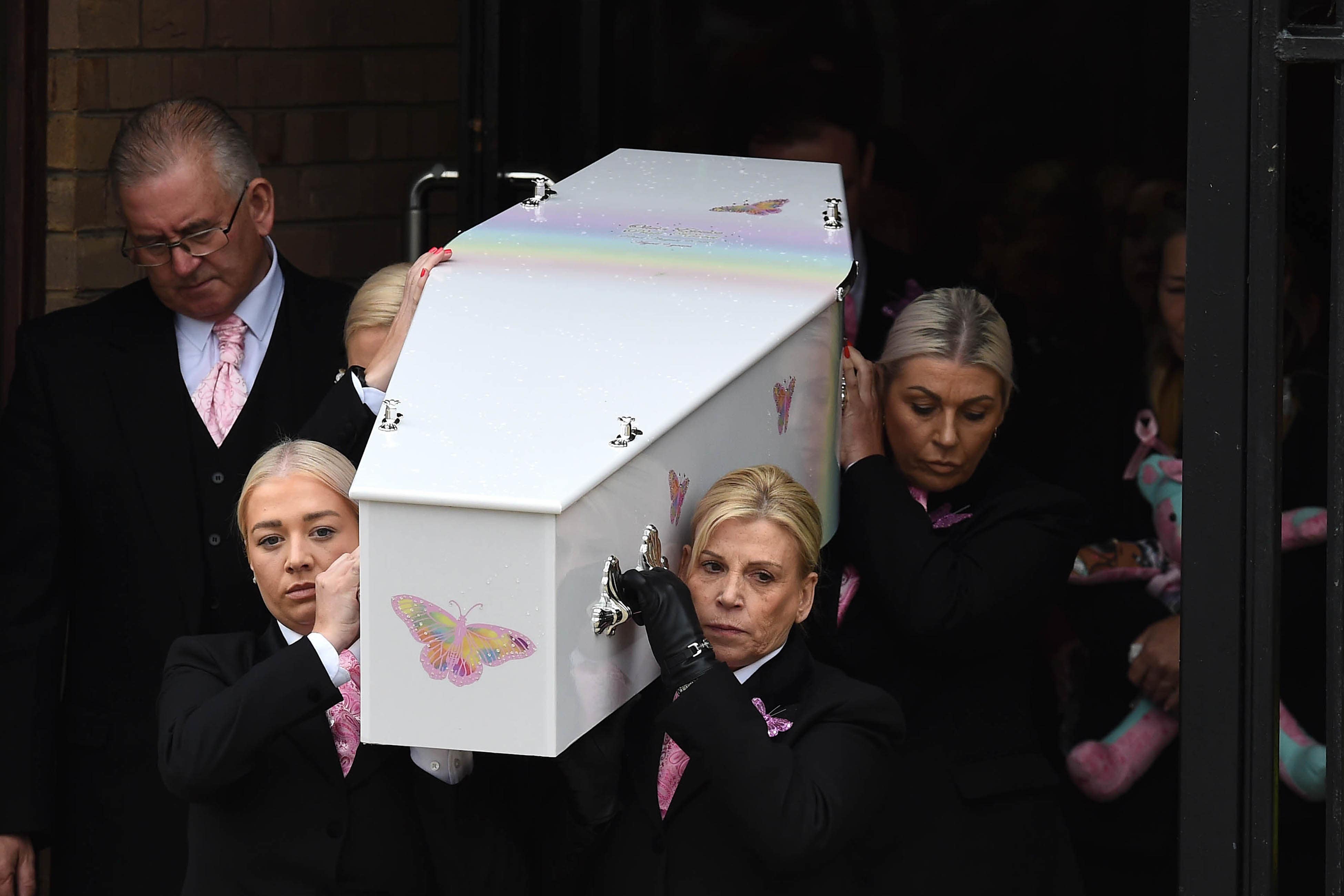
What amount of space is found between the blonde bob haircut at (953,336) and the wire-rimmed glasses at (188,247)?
1.05 metres

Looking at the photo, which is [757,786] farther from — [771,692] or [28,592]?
[28,592]

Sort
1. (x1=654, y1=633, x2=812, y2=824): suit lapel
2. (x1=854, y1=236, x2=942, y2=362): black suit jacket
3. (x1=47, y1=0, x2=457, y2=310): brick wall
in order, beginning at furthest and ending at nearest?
(x1=47, y1=0, x2=457, y2=310): brick wall
(x1=854, y1=236, x2=942, y2=362): black suit jacket
(x1=654, y1=633, x2=812, y2=824): suit lapel

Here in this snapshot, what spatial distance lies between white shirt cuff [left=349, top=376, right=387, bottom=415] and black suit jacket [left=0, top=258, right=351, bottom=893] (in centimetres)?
52

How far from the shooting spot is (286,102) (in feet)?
12.7

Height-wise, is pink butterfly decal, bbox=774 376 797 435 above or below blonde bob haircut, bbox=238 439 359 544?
above

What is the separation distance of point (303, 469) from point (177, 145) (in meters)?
0.87

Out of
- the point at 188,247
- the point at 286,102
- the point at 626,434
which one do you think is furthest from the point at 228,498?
the point at 286,102

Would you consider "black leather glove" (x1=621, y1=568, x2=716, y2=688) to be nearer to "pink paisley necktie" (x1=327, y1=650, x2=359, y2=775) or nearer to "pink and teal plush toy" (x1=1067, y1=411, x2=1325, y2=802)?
"pink paisley necktie" (x1=327, y1=650, x2=359, y2=775)

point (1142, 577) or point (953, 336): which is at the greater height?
point (953, 336)

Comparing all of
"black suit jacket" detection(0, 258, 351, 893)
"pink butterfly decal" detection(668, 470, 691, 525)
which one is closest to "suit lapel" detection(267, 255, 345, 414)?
"black suit jacket" detection(0, 258, 351, 893)

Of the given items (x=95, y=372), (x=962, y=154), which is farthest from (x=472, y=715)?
(x=962, y=154)

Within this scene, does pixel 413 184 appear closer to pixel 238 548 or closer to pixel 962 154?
pixel 238 548

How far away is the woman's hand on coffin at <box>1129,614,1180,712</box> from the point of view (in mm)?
2959

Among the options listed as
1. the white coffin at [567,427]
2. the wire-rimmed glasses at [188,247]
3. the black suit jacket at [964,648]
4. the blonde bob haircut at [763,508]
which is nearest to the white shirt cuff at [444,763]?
the white coffin at [567,427]
